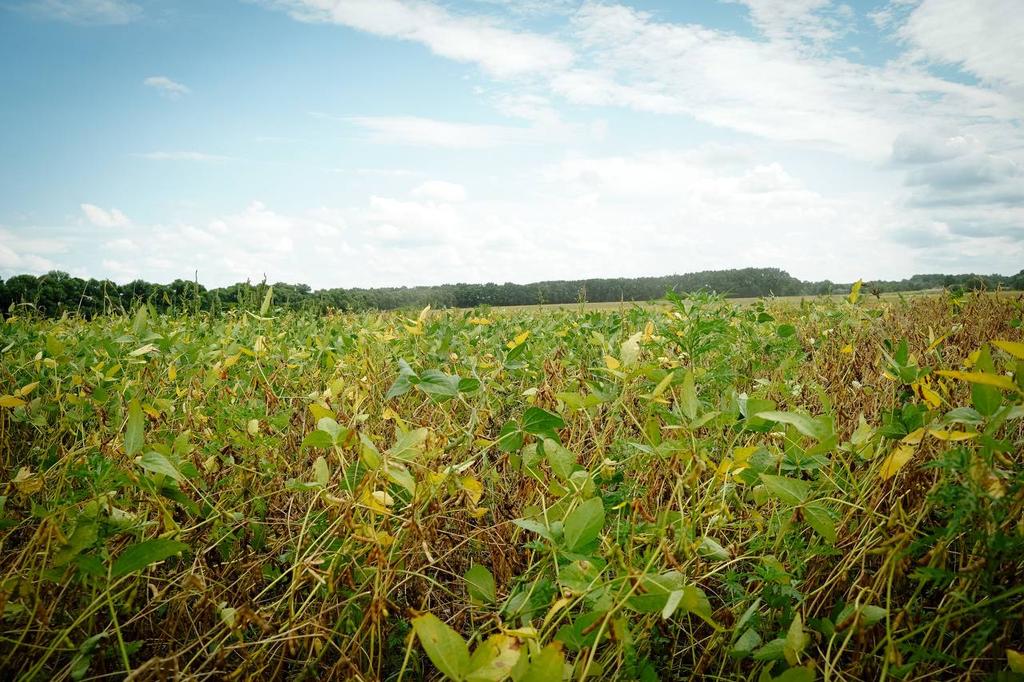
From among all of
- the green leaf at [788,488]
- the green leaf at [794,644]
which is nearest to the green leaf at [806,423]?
the green leaf at [788,488]

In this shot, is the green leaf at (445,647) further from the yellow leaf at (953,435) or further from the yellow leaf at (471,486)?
the yellow leaf at (953,435)

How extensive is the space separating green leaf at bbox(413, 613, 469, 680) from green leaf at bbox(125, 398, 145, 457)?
92 cm

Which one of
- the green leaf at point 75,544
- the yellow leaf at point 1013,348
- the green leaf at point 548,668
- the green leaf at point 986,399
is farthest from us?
Answer: the green leaf at point 75,544

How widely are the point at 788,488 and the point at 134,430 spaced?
156 centimetres

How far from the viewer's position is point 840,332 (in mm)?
4633

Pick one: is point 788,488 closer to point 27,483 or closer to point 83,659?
point 83,659

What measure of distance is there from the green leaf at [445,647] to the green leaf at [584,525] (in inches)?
11.6

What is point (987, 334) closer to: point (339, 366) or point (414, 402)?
point (414, 402)

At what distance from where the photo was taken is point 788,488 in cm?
120

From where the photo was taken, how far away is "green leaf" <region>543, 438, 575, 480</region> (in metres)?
1.26

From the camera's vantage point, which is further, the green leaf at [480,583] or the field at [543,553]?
the green leaf at [480,583]

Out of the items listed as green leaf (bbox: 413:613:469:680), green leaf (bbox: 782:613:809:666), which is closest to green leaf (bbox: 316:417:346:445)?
green leaf (bbox: 413:613:469:680)

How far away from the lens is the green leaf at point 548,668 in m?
0.82

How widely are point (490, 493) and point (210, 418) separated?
1461 millimetres
